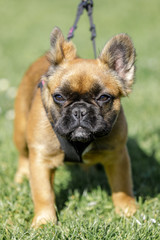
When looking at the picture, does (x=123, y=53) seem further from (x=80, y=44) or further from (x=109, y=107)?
(x=80, y=44)

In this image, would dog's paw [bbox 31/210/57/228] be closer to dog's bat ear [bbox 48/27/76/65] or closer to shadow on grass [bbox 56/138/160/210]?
shadow on grass [bbox 56/138/160/210]

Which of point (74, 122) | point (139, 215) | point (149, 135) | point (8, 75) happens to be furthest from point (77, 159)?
point (8, 75)

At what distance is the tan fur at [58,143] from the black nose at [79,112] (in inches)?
8.7

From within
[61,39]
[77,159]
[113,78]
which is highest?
[61,39]

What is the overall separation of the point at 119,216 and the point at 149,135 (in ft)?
8.02

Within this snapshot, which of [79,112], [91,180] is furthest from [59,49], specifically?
[91,180]

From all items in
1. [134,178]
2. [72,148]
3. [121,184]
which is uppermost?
[72,148]

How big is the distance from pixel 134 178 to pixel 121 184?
84 cm

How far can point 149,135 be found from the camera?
5934mm

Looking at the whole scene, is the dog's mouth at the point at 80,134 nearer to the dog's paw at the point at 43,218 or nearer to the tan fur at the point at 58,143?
the tan fur at the point at 58,143

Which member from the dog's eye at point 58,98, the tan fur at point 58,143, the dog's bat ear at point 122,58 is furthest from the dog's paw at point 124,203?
the dog's eye at point 58,98

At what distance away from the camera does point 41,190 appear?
11.9 feet

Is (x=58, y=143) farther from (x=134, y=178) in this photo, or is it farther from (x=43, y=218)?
(x=134, y=178)

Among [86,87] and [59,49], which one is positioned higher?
[59,49]
